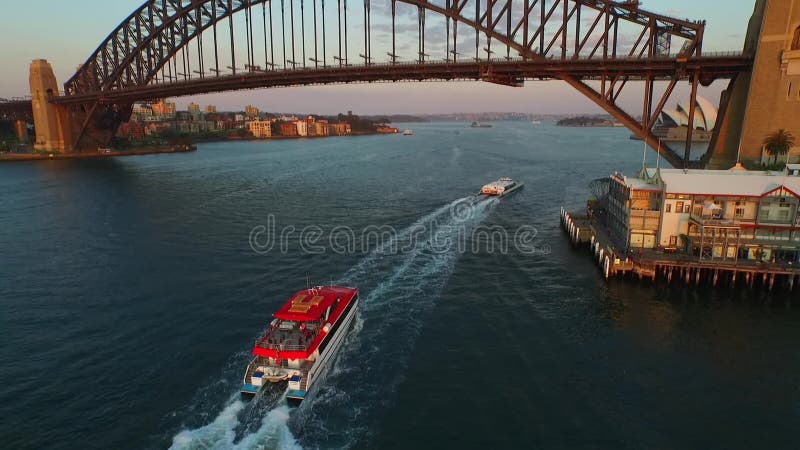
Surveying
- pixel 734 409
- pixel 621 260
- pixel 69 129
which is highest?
pixel 69 129

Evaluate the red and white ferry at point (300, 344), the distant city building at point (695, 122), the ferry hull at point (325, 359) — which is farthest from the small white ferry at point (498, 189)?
the distant city building at point (695, 122)

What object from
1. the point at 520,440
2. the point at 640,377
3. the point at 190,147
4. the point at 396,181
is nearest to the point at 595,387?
the point at 640,377

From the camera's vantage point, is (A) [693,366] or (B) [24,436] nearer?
(B) [24,436]

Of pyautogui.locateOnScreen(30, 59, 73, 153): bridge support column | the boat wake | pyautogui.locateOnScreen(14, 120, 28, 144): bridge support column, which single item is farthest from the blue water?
pyautogui.locateOnScreen(14, 120, 28, 144): bridge support column

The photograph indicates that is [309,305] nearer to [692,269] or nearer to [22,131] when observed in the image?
[692,269]

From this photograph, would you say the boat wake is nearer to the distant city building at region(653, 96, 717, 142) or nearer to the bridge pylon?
the bridge pylon

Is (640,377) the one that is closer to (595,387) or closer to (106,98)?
(595,387)

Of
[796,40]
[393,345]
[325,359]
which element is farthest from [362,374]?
[796,40]
